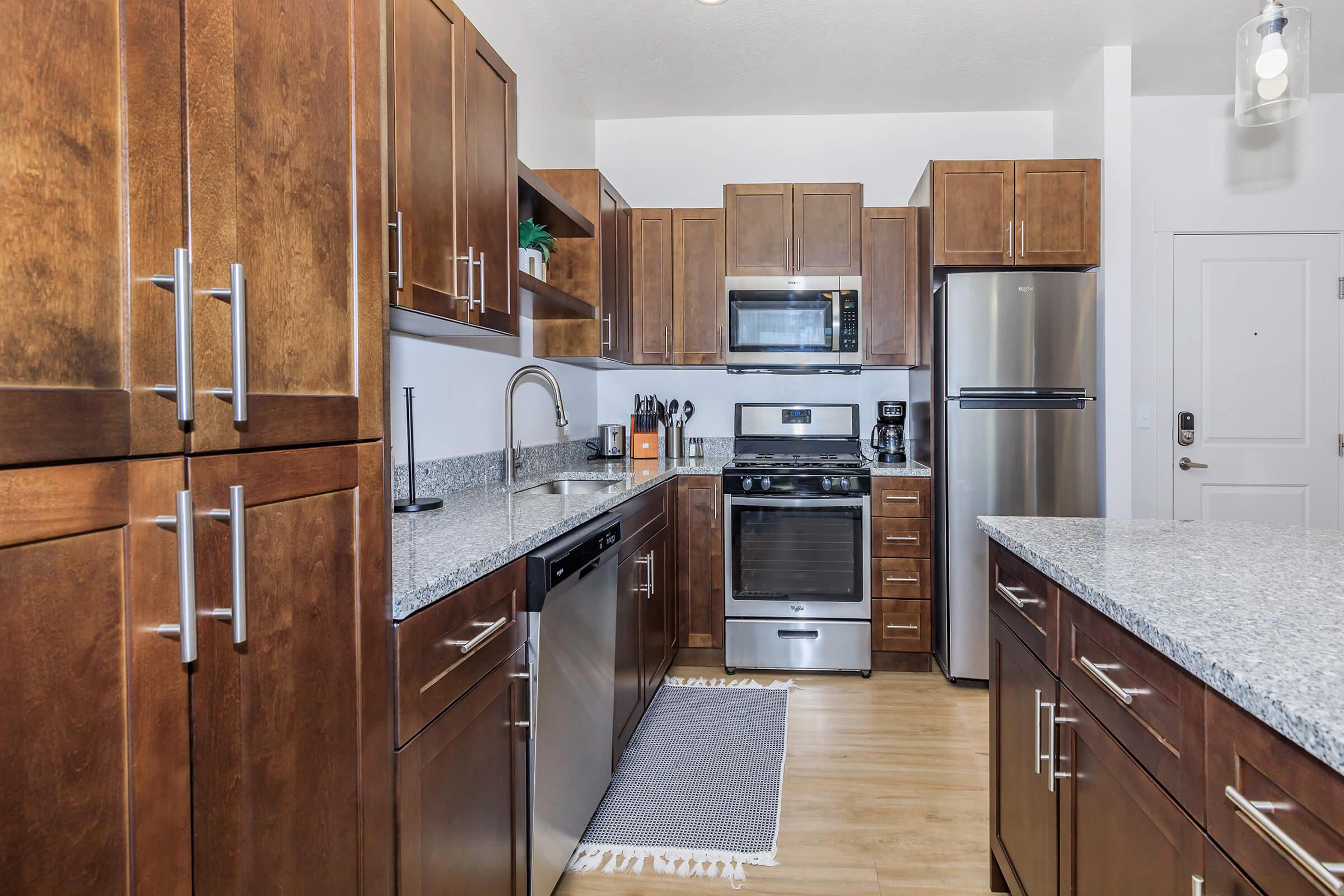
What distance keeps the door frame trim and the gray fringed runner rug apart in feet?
7.86

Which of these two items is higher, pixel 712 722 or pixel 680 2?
pixel 680 2

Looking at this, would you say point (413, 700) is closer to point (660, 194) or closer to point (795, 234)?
point (795, 234)

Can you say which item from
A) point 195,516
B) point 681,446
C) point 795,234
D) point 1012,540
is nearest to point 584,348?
point 681,446

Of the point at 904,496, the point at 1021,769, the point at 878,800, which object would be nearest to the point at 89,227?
the point at 1021,769

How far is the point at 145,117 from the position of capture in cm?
63

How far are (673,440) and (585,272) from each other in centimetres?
113

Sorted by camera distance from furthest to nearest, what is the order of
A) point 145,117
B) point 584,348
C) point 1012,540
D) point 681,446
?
point 681,446
point 584,348
point 1012,540
point 145,117

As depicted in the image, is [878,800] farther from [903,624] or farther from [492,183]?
[492,183]

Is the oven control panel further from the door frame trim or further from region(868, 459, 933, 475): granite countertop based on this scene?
the door frame trim

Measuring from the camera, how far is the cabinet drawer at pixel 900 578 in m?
3.18

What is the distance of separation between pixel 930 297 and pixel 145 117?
314cm

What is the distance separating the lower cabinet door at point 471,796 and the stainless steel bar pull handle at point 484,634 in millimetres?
82

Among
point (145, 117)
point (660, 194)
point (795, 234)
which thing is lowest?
point (145, 117)

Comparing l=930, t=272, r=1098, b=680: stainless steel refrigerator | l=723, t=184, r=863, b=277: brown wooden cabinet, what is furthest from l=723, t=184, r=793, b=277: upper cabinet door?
l=930, t=272, r=1098, b=680: stainless steel refrigerator
